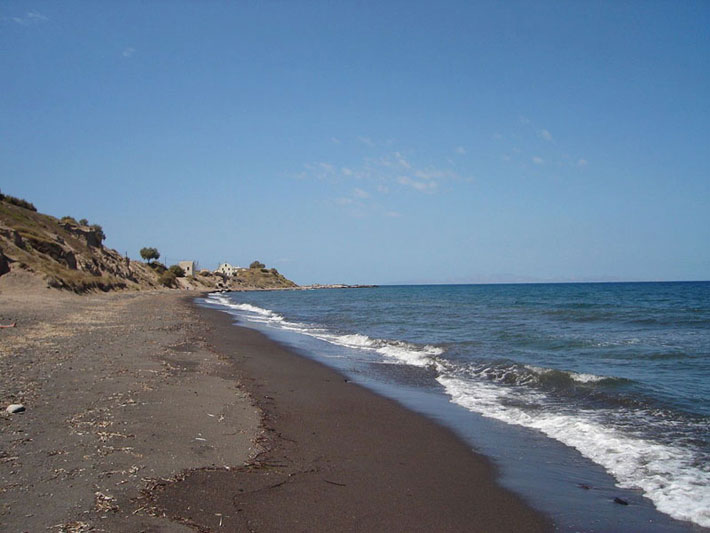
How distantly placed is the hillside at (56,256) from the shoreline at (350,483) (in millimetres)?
34930

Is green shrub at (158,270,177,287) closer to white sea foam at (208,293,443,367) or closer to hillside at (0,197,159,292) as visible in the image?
hillside at (0,197,159,292)

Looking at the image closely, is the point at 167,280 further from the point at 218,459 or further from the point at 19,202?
the point at 218,459

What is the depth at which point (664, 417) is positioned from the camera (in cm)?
934

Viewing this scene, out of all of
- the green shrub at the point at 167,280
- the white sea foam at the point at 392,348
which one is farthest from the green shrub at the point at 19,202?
the white sea foam at the point at 392,348

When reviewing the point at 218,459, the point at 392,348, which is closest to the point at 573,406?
the point at 218,459

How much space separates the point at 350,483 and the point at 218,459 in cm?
167

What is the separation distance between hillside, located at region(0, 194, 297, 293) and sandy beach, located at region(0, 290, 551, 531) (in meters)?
30.8

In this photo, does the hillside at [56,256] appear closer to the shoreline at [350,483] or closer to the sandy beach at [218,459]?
the sandy beach at [218,459]

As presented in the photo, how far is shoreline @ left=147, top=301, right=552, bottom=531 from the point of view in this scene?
15.3 feet

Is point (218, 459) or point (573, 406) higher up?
point (218, 459)

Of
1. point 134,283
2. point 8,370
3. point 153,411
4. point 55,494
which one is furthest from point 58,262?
point 55,494

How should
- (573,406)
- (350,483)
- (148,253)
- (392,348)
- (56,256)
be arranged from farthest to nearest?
(148,253) → (56,256) → (392,348) → (573,406) → (350,483)

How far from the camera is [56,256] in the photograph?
4853 centimetres

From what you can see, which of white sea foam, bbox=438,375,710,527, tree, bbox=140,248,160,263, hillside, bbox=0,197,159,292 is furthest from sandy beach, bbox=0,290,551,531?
tree, bbox=140,248,160,263
